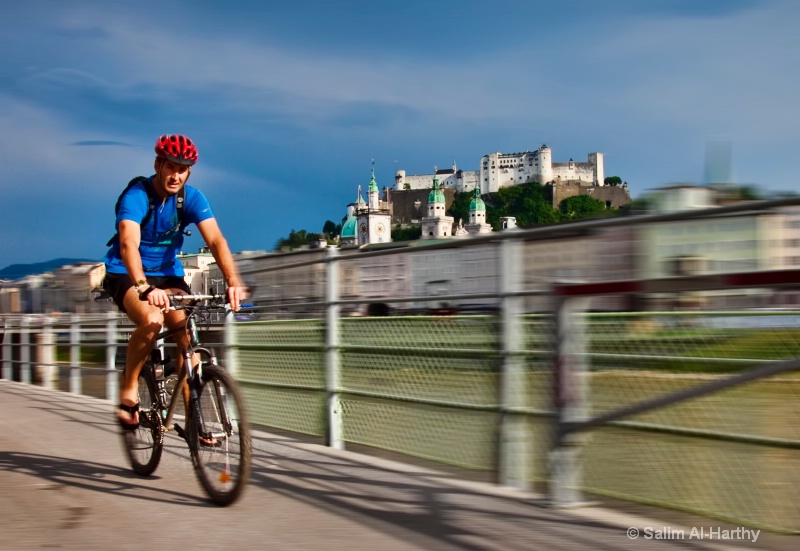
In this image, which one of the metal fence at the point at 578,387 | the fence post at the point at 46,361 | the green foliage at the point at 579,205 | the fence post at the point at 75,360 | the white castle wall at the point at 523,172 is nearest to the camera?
the metal fence at the point at 578,387

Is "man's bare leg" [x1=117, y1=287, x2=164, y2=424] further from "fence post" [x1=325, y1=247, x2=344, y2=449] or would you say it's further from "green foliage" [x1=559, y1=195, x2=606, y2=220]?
"green foliage" [x1=559, y1=195, x2=606, y2=220]

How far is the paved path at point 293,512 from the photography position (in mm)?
3684

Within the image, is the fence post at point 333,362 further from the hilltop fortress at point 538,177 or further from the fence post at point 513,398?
the hilltop fortress at point 538,177

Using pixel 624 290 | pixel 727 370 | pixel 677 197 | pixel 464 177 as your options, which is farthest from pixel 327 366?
pixel 464 177

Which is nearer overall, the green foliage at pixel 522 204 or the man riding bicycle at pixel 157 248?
the man riding bicycle at pixel 157 248

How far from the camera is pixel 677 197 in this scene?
15.1 m

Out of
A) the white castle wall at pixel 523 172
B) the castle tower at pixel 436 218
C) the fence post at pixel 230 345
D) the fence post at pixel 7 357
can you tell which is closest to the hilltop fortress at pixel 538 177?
the white castle wall at pixel 523 172

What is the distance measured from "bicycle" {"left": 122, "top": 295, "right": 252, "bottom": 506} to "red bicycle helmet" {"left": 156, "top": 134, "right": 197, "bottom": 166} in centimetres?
71

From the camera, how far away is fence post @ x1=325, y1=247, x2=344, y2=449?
21.2ft

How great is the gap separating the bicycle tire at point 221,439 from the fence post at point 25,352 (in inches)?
392

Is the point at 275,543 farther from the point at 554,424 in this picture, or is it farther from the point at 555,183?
the point at 555,183

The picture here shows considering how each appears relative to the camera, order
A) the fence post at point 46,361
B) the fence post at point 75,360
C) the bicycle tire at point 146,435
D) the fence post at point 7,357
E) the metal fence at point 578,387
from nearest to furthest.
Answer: the metal fence at point 578,387, the bicycle tire at point 146,435, the fence post at point 75,360, the fence post at point 46,361, the fence post at point 7,357

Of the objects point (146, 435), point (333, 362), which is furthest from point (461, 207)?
A: point (146, 435)

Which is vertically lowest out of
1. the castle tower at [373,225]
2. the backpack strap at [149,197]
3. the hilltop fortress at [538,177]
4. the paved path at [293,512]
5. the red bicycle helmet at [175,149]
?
the paved path at [293,512]
